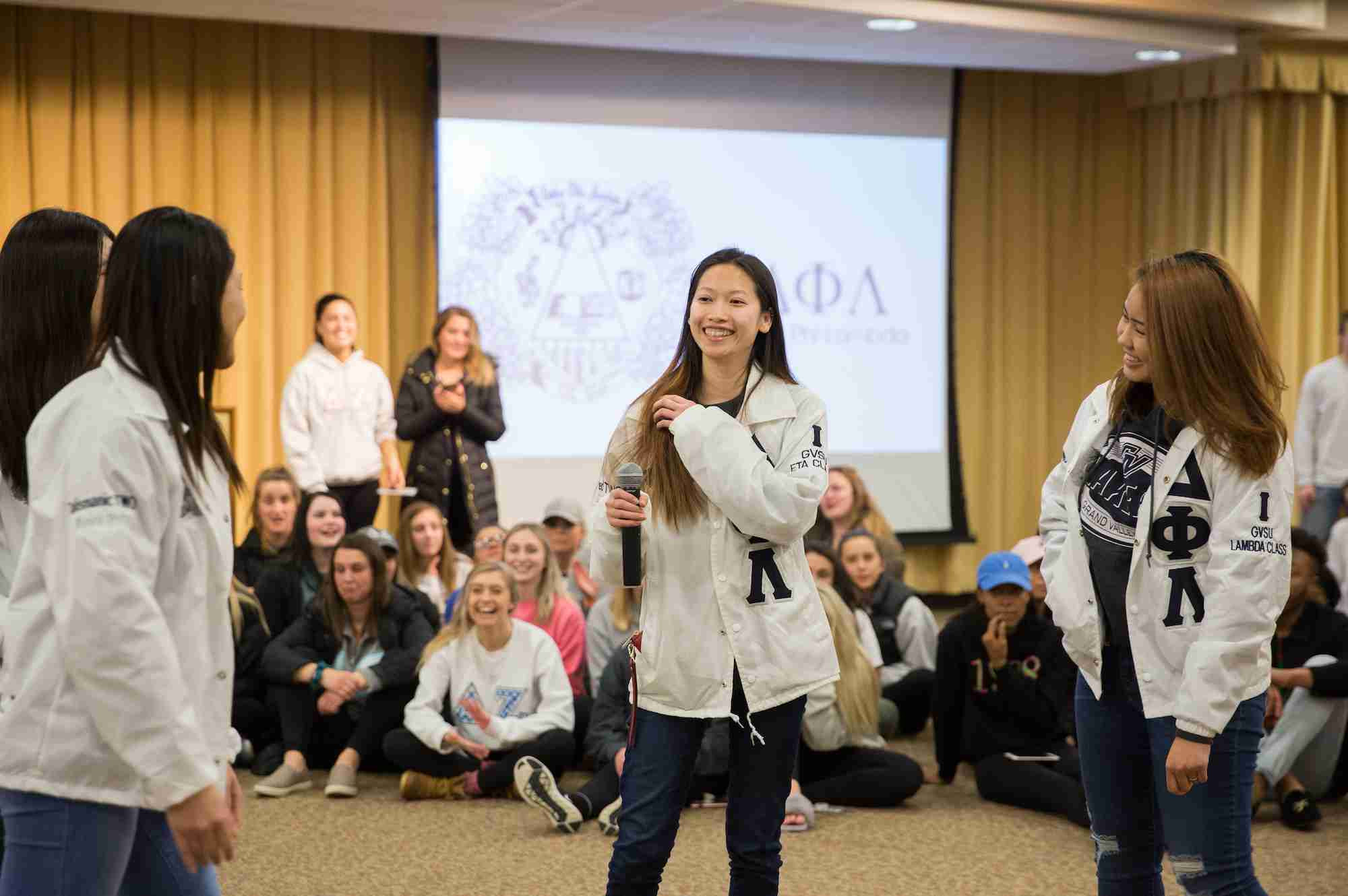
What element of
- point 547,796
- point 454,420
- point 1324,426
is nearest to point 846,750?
point 547,796

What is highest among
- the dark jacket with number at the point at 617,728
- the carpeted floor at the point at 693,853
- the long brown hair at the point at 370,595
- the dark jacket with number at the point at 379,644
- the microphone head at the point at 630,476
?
the microphone head at the point at 630,476

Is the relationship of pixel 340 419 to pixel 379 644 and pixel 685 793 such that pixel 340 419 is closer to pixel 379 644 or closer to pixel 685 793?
pixel 379 644

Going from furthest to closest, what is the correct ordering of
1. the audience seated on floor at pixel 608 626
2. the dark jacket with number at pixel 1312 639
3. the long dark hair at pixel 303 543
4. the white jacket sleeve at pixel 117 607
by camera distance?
the long dark hair at pixel 303 543 < the audience seated on floor at pixel 608 626 < the dark jacket with number at pixel 1312 639 < the white jacket sleeve at pixel 117 607

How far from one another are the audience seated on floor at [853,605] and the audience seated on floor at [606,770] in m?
0.62

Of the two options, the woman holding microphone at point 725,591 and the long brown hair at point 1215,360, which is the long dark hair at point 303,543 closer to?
the woman holding microphone at point 725,591

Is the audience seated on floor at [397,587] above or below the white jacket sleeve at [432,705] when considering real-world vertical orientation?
above

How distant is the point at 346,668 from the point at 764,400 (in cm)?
262

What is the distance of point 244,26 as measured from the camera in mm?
6504

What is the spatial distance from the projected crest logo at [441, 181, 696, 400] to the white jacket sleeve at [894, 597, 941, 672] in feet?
8.20

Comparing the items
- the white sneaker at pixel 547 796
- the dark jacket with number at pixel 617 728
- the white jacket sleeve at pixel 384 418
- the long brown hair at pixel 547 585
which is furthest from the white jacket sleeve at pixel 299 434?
the white sneaker at pixel 547 796

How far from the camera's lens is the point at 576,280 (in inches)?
279

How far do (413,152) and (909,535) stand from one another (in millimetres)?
3277

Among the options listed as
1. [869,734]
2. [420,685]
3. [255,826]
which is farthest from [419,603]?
[869,734]

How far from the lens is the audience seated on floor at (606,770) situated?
371cm
